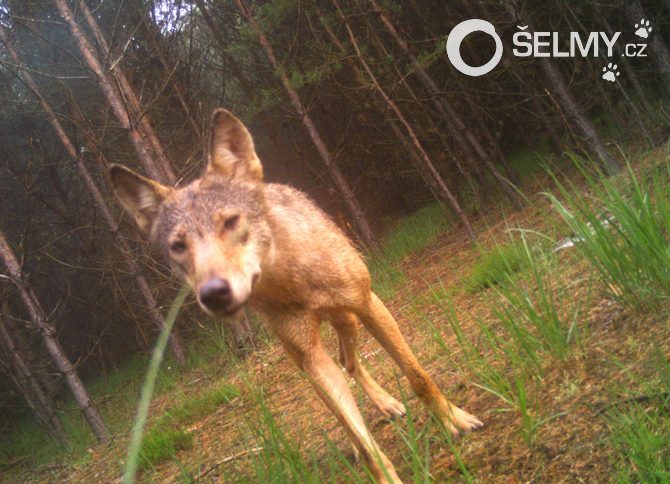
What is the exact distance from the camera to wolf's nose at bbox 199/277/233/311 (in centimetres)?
254

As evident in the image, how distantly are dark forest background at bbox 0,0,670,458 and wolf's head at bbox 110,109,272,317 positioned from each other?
14.8ft

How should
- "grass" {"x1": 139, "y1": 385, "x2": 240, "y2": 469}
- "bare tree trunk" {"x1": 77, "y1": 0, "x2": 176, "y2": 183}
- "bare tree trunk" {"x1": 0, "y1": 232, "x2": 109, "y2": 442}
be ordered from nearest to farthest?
"grass" {"x1": 139, "y1": 385, "x2": 240, "y2": 469}
"bare tree trunk" {"x1": 77, "y1": 0, "x2": 176, "y2": 183}
"bare tree trunk" {"x1": 0, "y1": 232, "x2": 109, "y2": 442}

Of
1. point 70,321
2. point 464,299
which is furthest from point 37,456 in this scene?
point 464,299

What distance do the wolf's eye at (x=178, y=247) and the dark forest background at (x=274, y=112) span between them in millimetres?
4868

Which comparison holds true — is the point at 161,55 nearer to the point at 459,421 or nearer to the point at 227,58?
the point at 227,58

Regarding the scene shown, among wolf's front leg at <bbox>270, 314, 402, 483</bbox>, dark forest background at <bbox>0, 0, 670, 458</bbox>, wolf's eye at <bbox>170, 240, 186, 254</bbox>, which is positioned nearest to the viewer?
wolf's front leg at <bbox>270, 314, 402, 483</bbox>

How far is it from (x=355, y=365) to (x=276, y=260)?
1305 mm

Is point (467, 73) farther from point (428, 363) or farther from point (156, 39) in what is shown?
point (428, 363)

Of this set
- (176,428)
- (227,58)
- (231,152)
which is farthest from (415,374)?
(227,58)

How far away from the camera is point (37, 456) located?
11461 millimetres

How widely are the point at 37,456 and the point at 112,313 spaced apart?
6349 mm

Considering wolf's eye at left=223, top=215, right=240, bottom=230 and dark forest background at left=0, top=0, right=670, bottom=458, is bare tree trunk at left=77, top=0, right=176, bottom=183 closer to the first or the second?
dark forest background at left=0, top=0, right=670, bottom=458

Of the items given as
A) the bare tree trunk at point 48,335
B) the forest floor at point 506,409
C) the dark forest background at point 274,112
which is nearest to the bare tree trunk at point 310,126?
the dark forest background at point 274,112

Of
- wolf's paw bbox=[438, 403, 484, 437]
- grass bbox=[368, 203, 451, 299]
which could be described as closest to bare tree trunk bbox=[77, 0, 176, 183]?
grass bbox=[368, 203, 451, 299]
